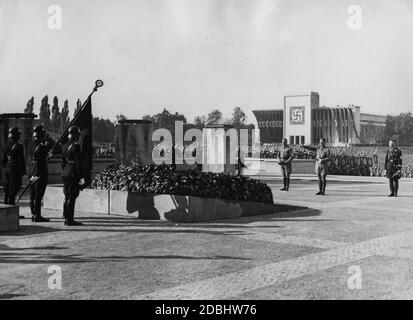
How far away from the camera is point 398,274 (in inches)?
229

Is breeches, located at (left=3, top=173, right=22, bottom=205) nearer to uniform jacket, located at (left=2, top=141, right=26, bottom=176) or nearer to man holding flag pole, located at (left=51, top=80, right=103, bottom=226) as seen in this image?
uniform jacket, located at (left=2, top=141, right=26, bottom=176)

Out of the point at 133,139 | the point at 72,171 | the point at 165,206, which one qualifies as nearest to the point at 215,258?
A: the point at 165,206

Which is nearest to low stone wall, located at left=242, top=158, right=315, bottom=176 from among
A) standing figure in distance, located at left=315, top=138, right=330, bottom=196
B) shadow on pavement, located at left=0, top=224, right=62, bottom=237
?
standing figure in distance, located at left=315, top=138, right=330, bottom=196

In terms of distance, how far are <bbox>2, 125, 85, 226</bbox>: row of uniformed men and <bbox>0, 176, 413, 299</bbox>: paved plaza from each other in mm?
392

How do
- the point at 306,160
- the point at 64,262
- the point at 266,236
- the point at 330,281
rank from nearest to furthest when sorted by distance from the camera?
the point at 330,281
the point at 64,262
the point at 266,236
the point at 306,160

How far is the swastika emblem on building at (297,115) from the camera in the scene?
103150 mm

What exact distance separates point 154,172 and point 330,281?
→ 6.10 m

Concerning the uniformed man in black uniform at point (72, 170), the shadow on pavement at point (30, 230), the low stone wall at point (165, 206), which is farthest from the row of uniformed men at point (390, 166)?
the shadow on pavement at point (30, 230)

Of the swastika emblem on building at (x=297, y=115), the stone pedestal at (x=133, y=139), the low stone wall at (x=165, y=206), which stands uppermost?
the swastika emblem on building at (x=297, y=115)

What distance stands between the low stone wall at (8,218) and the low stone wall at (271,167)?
69.3 feet

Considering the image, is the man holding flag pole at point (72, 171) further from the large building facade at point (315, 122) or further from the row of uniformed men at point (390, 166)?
the large building facade at point (315, 122)

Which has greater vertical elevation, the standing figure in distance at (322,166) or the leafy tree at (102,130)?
the leafy tree at (102,130)
